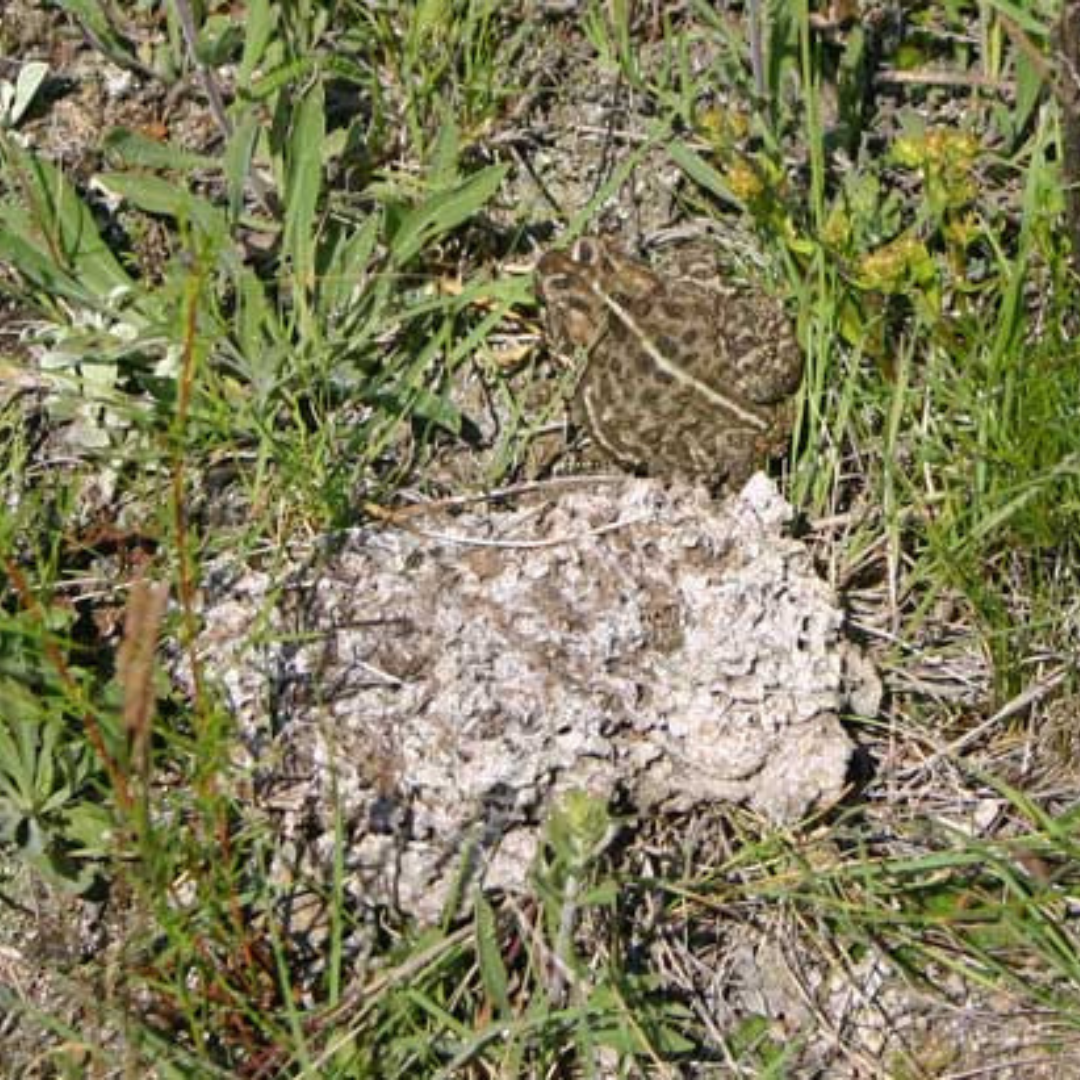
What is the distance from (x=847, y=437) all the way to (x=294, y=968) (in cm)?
171

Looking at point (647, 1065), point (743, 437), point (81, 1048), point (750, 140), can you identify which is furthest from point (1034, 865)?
point (750, 140)

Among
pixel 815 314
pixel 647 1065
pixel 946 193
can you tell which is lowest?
pixel 647 1065

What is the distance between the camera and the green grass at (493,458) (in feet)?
12.4

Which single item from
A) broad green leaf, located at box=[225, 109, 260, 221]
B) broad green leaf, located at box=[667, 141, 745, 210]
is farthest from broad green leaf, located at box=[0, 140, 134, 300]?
broad green leaf, located at box=[667, 141, 745, 210]

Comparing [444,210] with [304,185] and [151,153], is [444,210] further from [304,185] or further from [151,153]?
[151,153]

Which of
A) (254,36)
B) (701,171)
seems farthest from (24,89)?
(701,171)

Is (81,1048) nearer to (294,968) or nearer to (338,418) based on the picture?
(294,968)

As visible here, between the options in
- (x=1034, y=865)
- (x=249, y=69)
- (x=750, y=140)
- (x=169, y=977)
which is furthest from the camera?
(x=750, y=140)

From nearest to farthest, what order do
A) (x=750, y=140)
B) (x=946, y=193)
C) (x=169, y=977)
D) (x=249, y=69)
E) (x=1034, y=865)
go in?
(x=1034, y=865), (x=169, y=977), (x=946, y=193), (x=249, y=69), (x=750, y=140)

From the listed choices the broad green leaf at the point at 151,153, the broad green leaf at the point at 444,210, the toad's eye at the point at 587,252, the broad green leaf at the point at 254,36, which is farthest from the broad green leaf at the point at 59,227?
the toad's eye at the point at 587,252

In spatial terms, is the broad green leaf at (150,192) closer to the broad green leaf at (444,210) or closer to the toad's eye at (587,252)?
the broad green leaf at (444,210)

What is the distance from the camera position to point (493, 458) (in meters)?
4.60

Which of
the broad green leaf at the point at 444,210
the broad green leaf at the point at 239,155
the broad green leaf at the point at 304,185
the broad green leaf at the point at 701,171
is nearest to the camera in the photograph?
the broad green leaf at the point at 239,155

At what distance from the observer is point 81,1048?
3820 millimetres
